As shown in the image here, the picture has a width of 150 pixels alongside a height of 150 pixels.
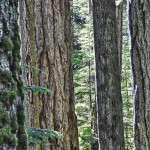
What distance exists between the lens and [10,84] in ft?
4.51

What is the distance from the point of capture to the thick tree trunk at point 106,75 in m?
Result: 6.86

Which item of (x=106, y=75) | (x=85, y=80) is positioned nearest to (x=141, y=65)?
(x=106, y=75)

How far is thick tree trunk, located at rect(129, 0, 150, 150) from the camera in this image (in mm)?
5438

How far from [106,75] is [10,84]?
559 cm

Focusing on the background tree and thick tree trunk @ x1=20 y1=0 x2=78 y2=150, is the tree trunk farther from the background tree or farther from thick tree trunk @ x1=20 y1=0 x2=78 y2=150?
the background tree

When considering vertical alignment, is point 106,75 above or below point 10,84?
above

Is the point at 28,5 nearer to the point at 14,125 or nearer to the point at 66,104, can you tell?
the point at 66,104

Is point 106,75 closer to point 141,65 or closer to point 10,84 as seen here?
point 141,65

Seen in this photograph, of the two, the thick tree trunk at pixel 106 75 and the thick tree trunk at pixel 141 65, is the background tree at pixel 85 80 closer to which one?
the thick tree trunk at pixel 106 75

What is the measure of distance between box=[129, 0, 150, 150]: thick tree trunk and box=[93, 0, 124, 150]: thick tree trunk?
1333mm

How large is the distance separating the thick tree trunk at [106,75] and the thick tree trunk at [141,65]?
133 centimetres

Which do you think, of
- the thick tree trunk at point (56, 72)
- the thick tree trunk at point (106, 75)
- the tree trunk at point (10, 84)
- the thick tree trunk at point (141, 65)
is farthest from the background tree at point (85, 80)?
the tree trunk at point (10, 84)

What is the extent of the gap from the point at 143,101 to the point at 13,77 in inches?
170

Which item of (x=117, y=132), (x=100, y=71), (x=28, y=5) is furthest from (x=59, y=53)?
(x=117, y=132)
